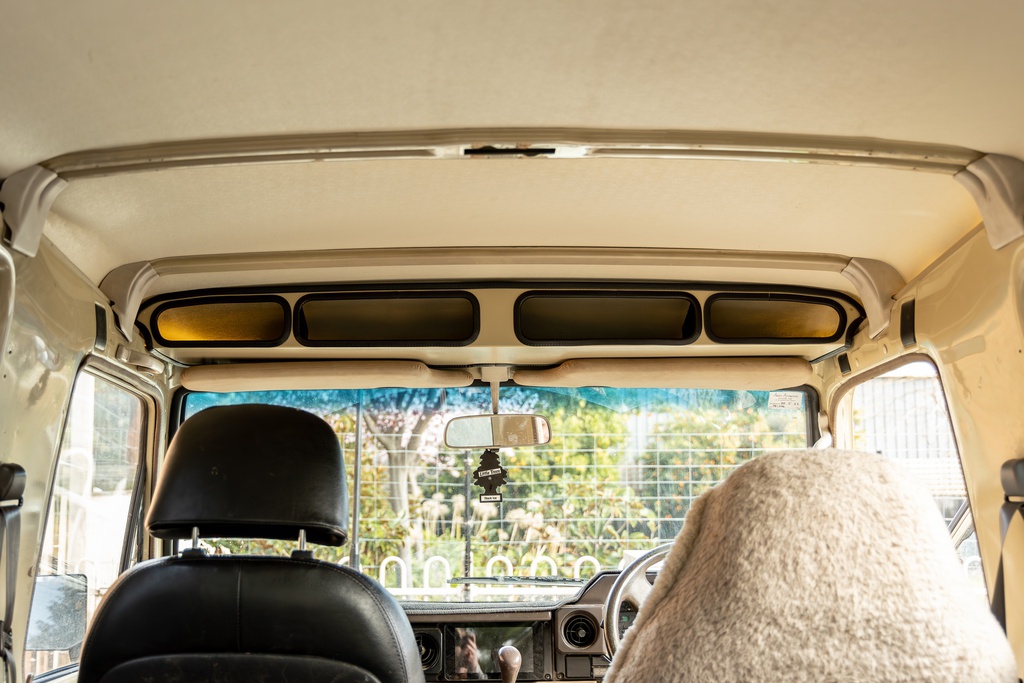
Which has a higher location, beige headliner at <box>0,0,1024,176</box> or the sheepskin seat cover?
beige headliner at <box>0,0,1024,176</box>

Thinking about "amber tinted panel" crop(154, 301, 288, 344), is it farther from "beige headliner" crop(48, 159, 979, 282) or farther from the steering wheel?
the steering wheel

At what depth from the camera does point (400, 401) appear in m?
4.59

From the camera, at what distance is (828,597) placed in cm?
103

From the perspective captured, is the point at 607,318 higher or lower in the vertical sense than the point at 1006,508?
higher

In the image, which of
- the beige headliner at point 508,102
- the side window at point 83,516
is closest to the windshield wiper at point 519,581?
the side window at point 83,516

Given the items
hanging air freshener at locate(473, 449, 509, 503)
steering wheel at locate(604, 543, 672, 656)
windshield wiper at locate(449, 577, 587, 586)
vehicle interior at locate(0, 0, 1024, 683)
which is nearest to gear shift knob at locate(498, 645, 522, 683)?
vehicle interior at locate(0, 0, 1024, 683)

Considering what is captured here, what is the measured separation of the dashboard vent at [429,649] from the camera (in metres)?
3.93

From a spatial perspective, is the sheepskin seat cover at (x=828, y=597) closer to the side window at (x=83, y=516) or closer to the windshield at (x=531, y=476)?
the side window at (x=83, y=516)

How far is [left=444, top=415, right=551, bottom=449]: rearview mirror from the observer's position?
4.33 metres

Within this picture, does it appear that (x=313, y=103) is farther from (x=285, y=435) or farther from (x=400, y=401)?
(x=400, y=401)

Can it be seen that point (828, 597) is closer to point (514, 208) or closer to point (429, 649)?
point (514, 208)

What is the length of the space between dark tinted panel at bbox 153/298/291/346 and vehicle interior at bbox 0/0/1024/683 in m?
0.02

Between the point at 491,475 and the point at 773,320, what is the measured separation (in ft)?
5.41

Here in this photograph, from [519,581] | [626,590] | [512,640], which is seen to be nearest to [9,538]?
[626,590]
